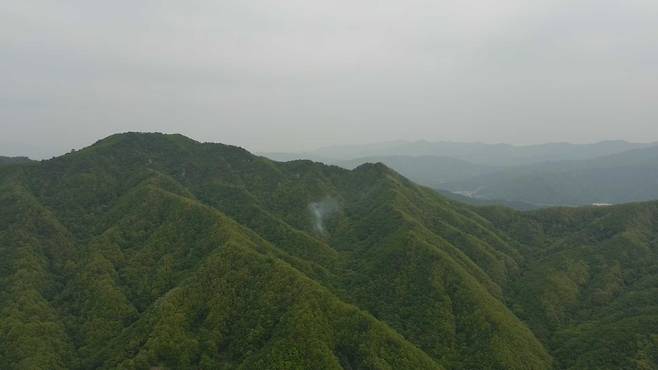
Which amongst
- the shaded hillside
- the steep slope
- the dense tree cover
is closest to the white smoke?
the dense tree cover

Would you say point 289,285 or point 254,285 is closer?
point 289,285

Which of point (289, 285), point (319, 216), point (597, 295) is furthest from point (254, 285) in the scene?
point (597, 295)

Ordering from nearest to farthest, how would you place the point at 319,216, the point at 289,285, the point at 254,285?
the point at 289,285, the point at 254,285, the point at 319,216

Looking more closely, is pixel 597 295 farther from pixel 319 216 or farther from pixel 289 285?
pixel 289 285

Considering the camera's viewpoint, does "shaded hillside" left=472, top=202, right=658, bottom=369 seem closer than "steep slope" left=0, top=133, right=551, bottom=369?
No

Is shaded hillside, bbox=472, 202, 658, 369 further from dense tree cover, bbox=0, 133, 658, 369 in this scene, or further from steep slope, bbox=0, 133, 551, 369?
steep slope, bbox=0, 133, 551, 369

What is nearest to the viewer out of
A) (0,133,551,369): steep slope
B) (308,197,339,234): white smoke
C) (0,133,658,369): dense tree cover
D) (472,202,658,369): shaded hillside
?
(0,133,551,369): steep slope

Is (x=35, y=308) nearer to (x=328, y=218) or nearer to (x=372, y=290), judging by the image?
(x=372, y=290)
